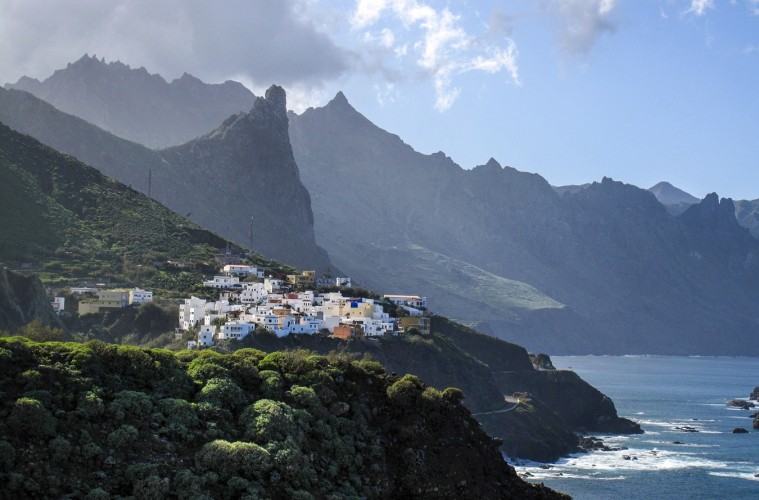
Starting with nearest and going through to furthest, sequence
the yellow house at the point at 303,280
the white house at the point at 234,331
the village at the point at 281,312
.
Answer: the white house at the point at 234,331 → the village at the point at 281,312 → the yellow house at the point at 303,280

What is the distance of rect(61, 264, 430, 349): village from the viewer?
10588 centimetres

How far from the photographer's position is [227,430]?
36344mm

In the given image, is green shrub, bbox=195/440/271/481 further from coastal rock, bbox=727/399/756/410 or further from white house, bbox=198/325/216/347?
coastal rock, bbox=727/399/756/410

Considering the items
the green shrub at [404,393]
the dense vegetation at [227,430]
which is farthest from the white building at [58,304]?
the green shrub at [404,393]

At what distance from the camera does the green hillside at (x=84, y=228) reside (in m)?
127

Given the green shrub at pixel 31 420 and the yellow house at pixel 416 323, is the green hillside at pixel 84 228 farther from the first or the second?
the green shrub at pixel 31 420

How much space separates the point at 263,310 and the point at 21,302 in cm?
Answer: 2824

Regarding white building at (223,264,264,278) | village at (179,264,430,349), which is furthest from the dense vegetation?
white building at (223,264,264,278)

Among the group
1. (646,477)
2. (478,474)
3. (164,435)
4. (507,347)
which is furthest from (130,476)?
→ (507,347)

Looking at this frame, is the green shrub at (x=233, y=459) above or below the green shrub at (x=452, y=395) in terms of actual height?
below

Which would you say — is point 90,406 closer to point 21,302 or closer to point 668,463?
point 21,302

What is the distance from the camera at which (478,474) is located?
40250mm

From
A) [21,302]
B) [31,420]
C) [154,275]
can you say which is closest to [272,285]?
[154,275]

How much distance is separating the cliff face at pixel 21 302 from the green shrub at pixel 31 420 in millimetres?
58068
